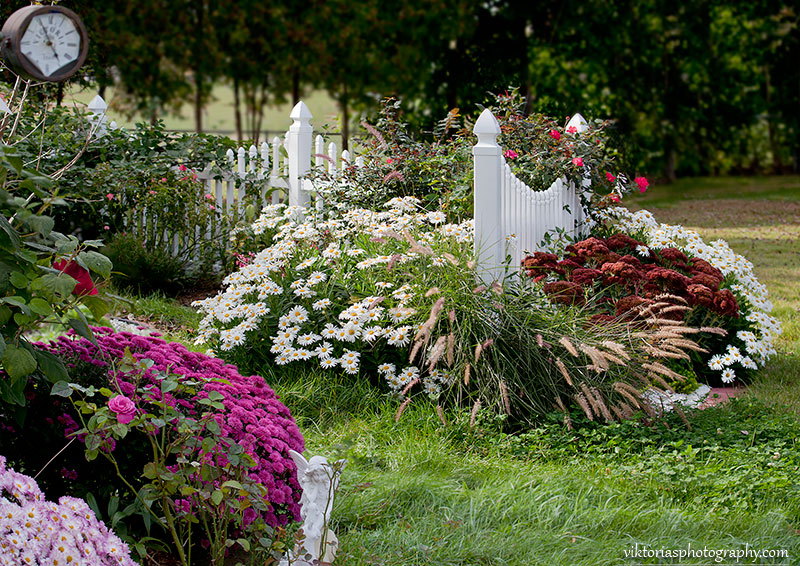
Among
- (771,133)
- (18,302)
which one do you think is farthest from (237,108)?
(18,302)

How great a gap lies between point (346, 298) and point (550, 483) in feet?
5.73

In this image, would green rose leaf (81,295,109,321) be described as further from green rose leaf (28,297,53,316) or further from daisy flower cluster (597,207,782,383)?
daisy flower cluster (597,207,782,383)

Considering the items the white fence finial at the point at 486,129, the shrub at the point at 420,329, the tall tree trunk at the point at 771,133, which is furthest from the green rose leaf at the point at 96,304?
the tall tree trunk at the point at 771,133

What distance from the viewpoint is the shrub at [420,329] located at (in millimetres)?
3959

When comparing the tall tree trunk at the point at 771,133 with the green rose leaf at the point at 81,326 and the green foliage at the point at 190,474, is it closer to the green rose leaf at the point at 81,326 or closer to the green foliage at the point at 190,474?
the green foliage at the point at 190,474

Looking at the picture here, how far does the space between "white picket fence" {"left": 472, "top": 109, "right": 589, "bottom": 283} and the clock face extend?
6.90 feet

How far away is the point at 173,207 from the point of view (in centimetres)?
693

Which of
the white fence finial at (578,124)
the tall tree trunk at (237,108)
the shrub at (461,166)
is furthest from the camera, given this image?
the tall tree trunk at (237,108)

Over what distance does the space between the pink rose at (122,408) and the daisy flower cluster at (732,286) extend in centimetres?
347

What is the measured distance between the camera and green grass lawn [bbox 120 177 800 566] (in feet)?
8.96

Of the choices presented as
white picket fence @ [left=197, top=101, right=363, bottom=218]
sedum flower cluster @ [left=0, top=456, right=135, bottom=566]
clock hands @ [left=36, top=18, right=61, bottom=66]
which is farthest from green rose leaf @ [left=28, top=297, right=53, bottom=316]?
white picket fence @ [left=197, top=101, right=363, bottom=218]

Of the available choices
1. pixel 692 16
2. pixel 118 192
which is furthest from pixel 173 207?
pixel 692 16

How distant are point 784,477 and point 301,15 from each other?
1453cm

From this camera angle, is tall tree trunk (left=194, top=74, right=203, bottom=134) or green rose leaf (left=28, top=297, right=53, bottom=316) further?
tall tree trunk (left=194, top=74, right=203, bottom=134)
